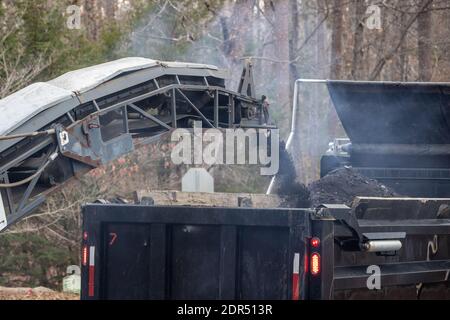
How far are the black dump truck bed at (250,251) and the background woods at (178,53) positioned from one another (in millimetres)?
3368

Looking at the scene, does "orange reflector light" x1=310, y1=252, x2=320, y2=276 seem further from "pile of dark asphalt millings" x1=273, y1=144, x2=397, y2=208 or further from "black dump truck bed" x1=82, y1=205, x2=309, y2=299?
"pile of dark asphalt millings" x1=273, y1=144, x2=397, y2=208

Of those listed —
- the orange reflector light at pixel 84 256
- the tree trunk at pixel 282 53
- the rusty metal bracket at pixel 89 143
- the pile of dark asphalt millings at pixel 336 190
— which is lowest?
the orange reflector light at pixel 84 256

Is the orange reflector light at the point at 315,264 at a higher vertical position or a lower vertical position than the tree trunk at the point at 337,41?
lower

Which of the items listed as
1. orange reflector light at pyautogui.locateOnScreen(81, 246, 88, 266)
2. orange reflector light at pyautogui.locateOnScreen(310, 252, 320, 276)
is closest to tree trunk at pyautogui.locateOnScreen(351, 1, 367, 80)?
orange reflector light at pyautogui.locateOnScreen(81, 246, 88, 266)

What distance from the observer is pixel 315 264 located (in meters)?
4.82

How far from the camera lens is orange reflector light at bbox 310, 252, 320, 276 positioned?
480 centimetres

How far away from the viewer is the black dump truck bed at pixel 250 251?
4828mm

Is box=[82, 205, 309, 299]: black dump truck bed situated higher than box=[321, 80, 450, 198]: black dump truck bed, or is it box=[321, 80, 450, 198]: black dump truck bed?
box=[321, 80, 450, 198]: black dump truck bed

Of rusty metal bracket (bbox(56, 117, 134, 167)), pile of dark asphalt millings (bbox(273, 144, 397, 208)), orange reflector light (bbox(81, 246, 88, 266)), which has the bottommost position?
orange reflector light (bbox(81, 246, 88, 266))

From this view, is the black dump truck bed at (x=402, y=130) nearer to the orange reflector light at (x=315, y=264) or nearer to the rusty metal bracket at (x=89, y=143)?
the rusty metal bracket at (x=89, y=143)

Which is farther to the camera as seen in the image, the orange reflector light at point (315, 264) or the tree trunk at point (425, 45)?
the tree trunk at point (425, 45)

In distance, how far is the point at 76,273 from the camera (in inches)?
574

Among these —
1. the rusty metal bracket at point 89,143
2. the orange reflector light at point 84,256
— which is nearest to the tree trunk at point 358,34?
the rusty metal bracket at point 89,143

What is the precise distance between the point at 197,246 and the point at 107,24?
1322 centimetres
